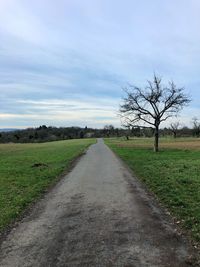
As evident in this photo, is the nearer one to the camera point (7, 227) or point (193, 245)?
point (193, 245)

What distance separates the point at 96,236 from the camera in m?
6.96

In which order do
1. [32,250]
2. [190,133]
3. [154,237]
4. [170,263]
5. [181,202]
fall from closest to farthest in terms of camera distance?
1. [170,263]
2. [32,250]
3. [154,237]
4. [181,202]
5. [190,133]

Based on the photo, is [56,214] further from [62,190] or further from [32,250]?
[62,190]

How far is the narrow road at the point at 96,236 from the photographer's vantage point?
571 centimetres

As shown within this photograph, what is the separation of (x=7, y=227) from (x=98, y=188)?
5813 mm

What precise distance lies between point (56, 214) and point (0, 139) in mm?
144760

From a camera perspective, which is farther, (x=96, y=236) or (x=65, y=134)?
(x=65, y=134)

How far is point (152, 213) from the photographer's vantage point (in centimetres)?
902

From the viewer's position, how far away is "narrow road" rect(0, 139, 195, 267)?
571cm

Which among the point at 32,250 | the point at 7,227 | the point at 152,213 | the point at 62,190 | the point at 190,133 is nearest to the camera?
the point at 32,250

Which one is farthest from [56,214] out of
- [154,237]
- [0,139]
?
[0,139]

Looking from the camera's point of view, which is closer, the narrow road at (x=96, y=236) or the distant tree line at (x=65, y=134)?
the narrow road at (x=96, y=236)

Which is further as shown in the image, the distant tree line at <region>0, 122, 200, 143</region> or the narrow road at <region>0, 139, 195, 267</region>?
the distant tree line at <region>0, 122, 200, 143</region>

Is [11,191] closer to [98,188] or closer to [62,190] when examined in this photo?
[62,190]
